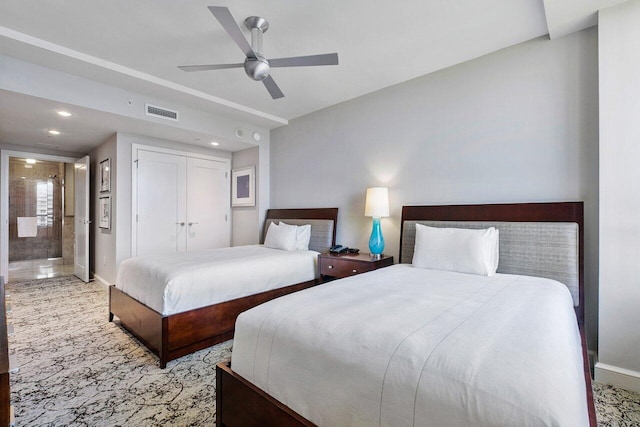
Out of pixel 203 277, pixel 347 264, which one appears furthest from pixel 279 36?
pixel 347 264

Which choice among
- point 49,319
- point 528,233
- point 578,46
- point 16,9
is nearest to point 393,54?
Answer: point 578,46

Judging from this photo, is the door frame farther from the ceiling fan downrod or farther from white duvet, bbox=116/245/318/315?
the ceiling fan downrod

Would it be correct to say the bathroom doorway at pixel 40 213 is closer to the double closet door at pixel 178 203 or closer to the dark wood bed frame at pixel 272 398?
the double closet door at pixel 178 203

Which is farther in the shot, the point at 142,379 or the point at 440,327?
the point at 142,379

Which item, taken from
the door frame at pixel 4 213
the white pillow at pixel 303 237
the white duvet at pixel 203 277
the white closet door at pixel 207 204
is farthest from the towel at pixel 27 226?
the white pillow at pixel 303 237

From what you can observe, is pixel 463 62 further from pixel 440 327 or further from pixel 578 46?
pixel 440 327

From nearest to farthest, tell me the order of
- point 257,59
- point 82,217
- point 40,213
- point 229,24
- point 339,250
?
point 229,24 < point 257,59 < point 339,250 < point 82,217 < point 40,213

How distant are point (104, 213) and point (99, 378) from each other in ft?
10.4

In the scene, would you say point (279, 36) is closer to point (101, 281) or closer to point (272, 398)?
point (272, 398)

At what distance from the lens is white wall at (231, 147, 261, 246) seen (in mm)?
4898

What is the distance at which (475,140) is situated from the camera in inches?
111

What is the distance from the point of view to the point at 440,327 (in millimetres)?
1185

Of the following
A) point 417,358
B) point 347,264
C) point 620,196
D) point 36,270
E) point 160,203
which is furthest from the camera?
point 36,270

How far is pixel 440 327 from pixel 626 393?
1.87 meters
